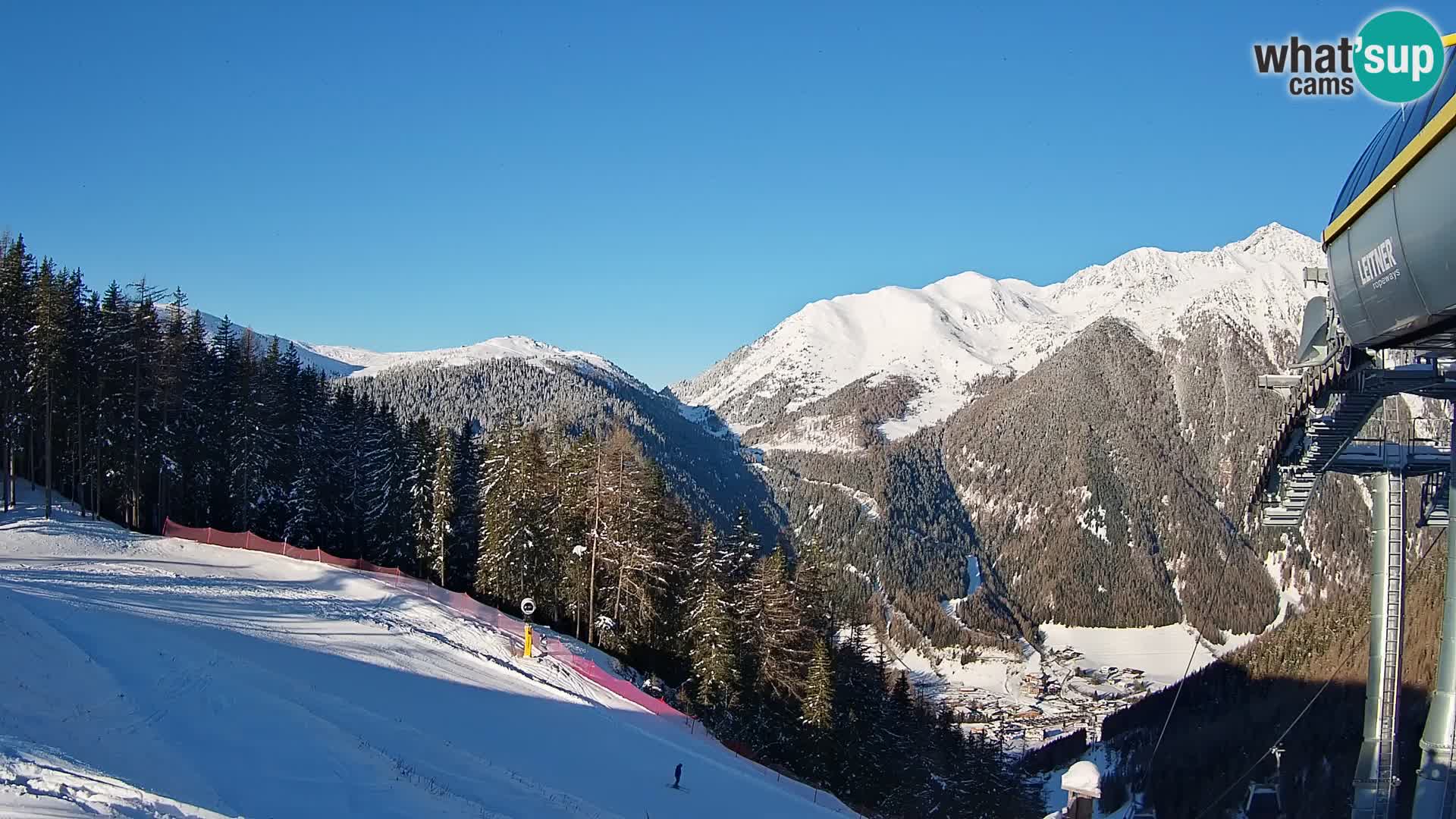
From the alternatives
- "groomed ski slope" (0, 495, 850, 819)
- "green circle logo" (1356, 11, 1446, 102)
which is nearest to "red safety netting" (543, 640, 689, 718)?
"groomed ski slope" (0, 495, 850, 819)

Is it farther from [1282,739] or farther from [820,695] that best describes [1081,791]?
[1282,739]

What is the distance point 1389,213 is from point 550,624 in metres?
37.3

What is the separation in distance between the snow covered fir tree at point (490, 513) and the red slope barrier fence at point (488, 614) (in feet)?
9.91

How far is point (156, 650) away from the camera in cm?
1967

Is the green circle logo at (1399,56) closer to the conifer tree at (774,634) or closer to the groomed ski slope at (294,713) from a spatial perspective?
the groomed ski slope at (294,713)

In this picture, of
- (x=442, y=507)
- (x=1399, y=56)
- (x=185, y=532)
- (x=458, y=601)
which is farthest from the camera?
(x=442, y=507)

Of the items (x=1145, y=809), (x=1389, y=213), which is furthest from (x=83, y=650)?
(x=1145, y=809)

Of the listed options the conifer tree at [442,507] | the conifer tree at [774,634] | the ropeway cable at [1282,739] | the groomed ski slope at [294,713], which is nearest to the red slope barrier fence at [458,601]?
the groomed ski slope at [294,713]

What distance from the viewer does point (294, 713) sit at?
17359 mm

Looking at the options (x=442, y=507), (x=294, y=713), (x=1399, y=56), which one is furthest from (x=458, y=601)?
(x=1399, y=56)

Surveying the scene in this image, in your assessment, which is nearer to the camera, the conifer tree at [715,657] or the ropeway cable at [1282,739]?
the conifer tree at [715,657]

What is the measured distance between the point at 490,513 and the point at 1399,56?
3755 cm

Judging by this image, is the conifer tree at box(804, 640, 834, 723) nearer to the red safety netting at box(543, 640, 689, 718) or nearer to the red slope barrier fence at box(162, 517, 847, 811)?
the red slope barrier fence at box(162, 517, 847, 811)

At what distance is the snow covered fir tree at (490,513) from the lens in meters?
37.9
